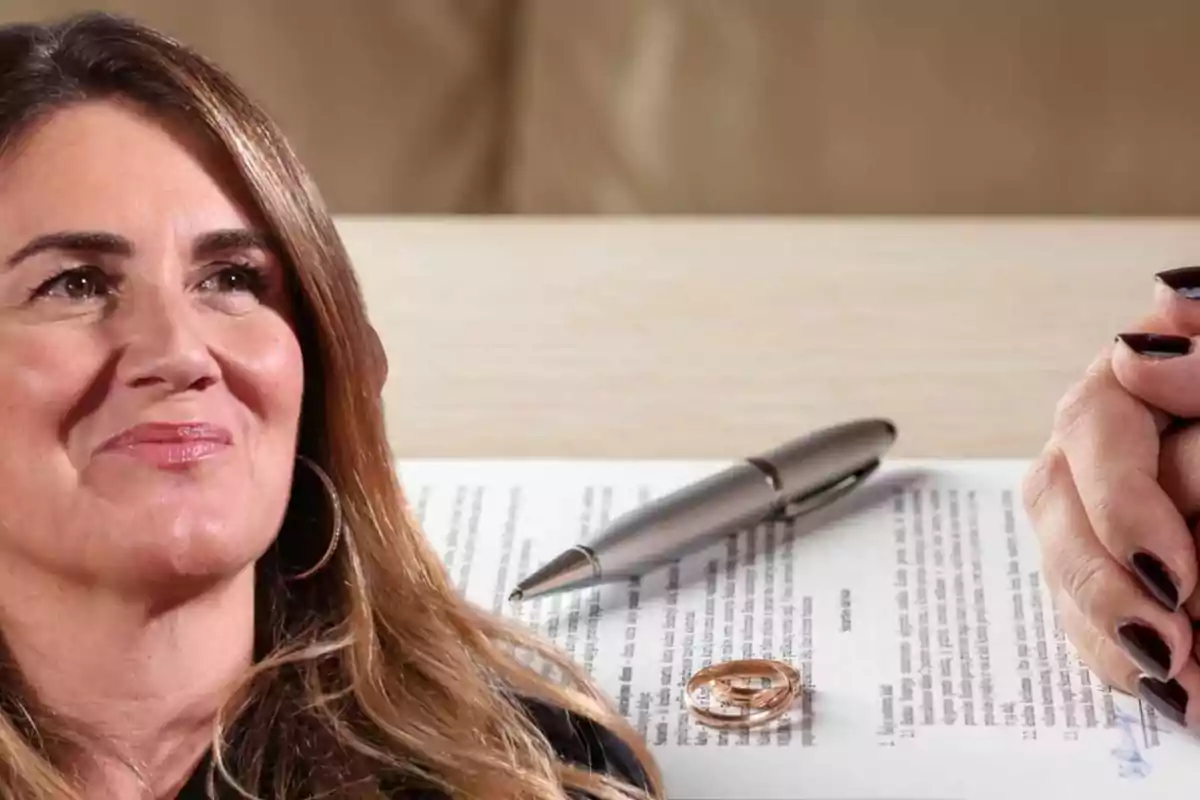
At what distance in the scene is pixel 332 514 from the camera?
0.43 metres

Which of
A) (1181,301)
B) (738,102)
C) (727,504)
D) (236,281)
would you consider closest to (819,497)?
(727,504)

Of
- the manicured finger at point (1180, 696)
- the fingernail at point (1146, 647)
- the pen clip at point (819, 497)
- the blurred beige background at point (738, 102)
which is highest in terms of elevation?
the blurred beige background at point (738, 102)

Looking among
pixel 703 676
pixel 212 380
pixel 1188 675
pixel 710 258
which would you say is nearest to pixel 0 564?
pixel 212 380

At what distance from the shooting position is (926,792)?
43cm

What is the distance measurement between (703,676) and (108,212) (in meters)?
0.21

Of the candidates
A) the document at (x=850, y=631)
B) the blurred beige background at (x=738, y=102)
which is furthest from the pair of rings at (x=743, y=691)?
the blurred beige background at (x=738, y=102)

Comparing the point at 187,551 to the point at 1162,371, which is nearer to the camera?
the point at 187,551

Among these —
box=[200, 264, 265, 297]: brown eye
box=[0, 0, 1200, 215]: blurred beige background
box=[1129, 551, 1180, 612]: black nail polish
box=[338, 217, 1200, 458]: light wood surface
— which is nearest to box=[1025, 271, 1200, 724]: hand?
box=[1129, 551, 1180, 612]: black nail polish

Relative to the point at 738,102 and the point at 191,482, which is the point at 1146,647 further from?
the point at 738,102

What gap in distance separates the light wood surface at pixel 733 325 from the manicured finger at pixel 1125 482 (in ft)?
0.41

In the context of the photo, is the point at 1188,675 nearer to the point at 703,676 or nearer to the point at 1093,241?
the point at 703,676

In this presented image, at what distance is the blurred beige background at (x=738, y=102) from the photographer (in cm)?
101

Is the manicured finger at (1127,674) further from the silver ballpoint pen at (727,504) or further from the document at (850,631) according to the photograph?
the silver ballpoint pen at (727,504)

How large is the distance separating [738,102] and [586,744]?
67 centimetres
